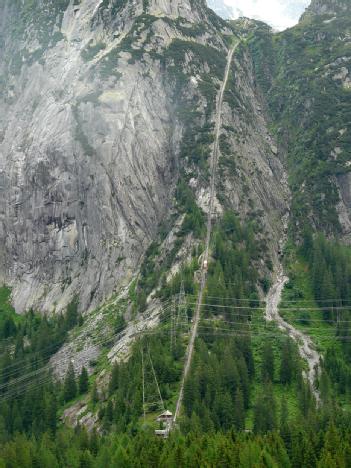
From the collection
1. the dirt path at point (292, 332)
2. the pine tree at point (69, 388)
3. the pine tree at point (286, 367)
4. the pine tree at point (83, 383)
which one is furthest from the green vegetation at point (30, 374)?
the dirt path at point (292, 332)

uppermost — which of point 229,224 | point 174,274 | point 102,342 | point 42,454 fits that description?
point 229,224

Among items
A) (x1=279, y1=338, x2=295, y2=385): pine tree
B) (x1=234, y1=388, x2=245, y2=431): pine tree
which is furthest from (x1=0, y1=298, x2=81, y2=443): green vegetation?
(x1=279, y1=338, x2=295, y2=385): pine tree

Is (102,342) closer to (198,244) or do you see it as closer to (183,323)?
(183,323)

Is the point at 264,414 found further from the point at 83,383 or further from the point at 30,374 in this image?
the point at 30,374

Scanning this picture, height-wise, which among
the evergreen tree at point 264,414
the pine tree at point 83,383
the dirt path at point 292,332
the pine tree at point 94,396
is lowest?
the evergreen tree at point 264,414

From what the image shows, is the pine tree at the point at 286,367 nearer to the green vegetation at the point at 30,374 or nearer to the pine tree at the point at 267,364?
the pine tree at the point at 267,364

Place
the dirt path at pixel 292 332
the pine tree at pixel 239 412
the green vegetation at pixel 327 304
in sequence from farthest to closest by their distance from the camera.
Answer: the dirt path at pixel 292 332 < the green vegetation at pixel 327 304 < the pine tree at pixel 239 412

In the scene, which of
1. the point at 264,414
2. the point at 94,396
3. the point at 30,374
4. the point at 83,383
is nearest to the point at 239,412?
the point at 264,414

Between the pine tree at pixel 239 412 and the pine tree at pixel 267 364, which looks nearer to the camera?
the pine tree at pixel 239 412

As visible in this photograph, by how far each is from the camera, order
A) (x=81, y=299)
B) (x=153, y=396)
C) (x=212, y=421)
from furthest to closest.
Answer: (x=81, y=299) < (x=153, y=396) < (x=212, y=421)

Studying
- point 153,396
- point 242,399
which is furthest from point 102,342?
point 242,399
